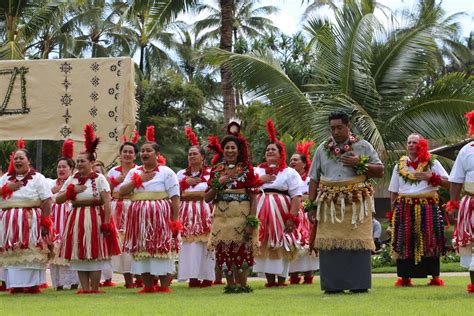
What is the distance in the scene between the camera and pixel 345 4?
19719mm

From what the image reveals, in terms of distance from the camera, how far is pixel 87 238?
11867mm

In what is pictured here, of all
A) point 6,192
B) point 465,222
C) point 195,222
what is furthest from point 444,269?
point 6,192

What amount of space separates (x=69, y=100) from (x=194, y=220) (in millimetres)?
3221

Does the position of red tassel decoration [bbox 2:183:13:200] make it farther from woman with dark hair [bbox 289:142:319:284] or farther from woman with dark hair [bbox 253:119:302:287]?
woman with dark hair [bbox 289:142:319:284]

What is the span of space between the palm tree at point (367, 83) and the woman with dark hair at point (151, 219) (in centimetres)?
756

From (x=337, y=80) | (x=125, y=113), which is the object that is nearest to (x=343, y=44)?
(x=337, y=80)

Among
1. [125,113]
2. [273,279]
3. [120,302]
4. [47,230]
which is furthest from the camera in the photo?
[125,113]

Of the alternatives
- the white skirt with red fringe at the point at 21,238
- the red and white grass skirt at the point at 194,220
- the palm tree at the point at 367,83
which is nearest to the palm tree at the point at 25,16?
the palm tree at the point at 367,83

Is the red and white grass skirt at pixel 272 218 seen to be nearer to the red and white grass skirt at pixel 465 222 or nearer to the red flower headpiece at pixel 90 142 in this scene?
the red flower headpiece at pixel 90 142

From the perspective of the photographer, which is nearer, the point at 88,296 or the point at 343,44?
the point at 88,296

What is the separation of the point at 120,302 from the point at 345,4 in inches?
440

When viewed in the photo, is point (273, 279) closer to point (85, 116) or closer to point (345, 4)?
point (85, 116)

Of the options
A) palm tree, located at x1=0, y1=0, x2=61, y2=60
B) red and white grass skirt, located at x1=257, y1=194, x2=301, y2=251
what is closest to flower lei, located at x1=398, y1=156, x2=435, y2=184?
red and white grass skirt, located at x1=257, y1=194, x2=301, y2=251

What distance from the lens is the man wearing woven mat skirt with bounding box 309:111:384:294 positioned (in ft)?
34.3
